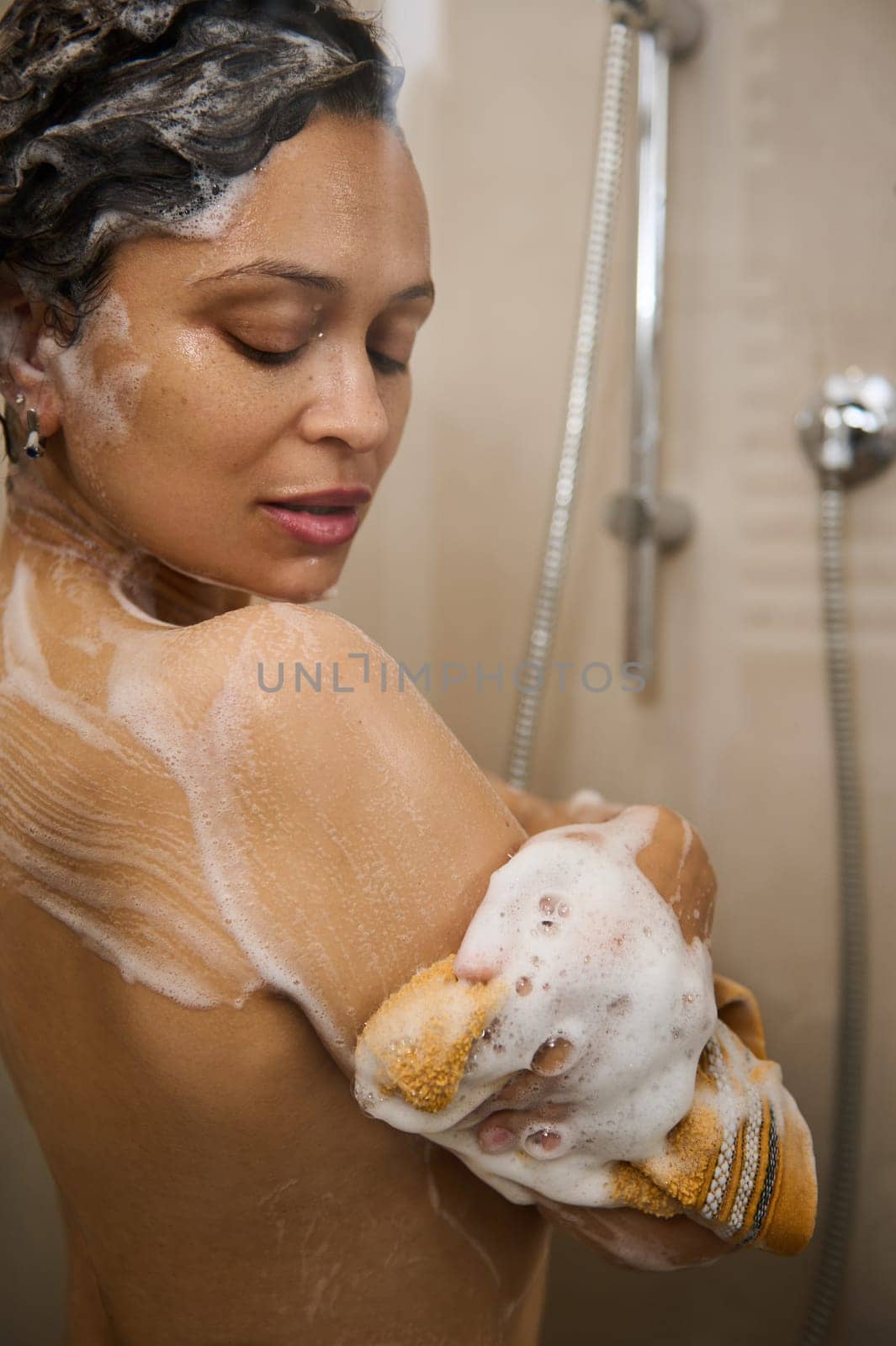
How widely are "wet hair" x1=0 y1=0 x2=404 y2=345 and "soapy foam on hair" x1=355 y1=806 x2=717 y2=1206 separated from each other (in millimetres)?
378

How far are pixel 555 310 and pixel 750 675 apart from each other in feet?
0.93

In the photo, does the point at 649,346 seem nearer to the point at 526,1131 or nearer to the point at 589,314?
the point at 589,314

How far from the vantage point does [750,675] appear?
76 centimetres

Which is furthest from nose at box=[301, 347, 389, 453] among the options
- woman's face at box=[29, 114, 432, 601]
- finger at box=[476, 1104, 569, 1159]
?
finger at box=[476, 1104, 569, 1159]

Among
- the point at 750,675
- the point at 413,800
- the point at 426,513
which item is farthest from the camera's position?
the point at 750,675

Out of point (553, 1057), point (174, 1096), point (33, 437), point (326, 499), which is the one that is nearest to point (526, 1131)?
point (553, 1057)

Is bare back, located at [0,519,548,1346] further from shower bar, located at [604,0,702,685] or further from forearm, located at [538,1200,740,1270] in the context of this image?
shower bar, located at [604,0,702,685]

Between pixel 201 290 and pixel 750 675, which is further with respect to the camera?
pixel 750 675

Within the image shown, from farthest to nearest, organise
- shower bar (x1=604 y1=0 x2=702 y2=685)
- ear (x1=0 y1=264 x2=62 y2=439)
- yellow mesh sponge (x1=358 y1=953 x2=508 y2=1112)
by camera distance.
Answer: shower bar (x1=604 y1=0 x2=702 y2=685), ear (x1=0 y1=264 x2=62 y2=439), yellow mesh sponge (x1=358 y1=953 x2=508 y2=1112)

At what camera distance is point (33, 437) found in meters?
0.61

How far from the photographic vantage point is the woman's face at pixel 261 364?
542mm

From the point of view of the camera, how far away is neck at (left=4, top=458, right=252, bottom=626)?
0.63 m

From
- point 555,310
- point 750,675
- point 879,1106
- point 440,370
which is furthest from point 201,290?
point 879,1106

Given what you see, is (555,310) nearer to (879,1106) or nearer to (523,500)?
(523,500)
